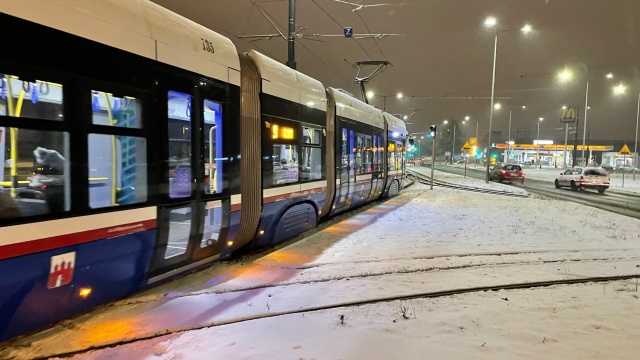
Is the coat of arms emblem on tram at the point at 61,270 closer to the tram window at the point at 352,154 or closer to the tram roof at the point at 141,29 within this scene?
the tram roof at the point at 141,29

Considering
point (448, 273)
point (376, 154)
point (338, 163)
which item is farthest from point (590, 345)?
point (376, 154)

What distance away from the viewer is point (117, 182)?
441 cm

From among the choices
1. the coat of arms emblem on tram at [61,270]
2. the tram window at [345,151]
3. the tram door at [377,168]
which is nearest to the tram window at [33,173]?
the coat of arms emblem on tram at [61,270]

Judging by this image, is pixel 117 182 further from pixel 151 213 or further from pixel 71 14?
pixel 71 14

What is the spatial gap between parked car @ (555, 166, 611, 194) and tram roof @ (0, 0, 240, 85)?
87.7ft

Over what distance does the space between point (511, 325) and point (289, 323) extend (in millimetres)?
2304

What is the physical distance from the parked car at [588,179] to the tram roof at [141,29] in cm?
2674

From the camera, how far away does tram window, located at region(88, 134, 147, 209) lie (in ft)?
13.6

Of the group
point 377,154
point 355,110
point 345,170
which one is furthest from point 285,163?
point 377,154

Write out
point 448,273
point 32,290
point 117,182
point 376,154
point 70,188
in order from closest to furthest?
point 32,290, point 70,188, point 117,182, point 448,273, point 376,154

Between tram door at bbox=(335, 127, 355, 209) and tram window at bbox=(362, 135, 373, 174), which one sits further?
tram window at bbox=(362, 135, 373, 174)

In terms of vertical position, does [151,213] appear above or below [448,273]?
above

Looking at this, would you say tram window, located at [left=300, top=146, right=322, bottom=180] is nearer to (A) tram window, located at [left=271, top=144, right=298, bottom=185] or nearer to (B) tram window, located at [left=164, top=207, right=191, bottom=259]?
(A) tram window, located at [left=271, top=144, right=298, bottom=185]

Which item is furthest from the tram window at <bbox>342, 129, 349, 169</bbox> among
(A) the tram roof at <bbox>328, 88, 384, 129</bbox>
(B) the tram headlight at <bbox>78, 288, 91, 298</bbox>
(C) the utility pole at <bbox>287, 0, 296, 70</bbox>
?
(B) the tram headlight at <bbox>78, 288, 91, 298</bbox>
